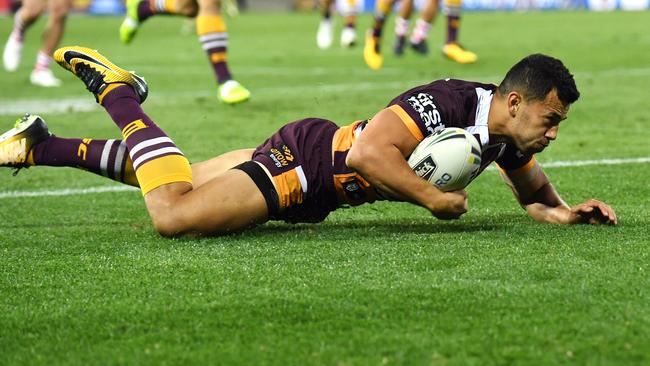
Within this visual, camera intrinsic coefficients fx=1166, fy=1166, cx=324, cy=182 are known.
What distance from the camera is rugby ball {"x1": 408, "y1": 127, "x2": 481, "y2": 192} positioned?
4.65 meters

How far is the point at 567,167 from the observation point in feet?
23.4

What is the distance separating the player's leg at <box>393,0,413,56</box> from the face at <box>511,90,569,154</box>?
1014 cm

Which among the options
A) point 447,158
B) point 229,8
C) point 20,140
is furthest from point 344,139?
point 229,8

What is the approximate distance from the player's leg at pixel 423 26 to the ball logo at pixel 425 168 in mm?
8948

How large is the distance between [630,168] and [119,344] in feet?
14.0

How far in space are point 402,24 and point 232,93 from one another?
A: 6.44m

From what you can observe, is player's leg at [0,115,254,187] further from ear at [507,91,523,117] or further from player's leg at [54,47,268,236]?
ear at [507,91,523,117]

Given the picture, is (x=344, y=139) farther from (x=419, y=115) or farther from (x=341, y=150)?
(x=419, y=115)

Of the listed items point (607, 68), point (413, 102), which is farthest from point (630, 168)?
point (607, 68)

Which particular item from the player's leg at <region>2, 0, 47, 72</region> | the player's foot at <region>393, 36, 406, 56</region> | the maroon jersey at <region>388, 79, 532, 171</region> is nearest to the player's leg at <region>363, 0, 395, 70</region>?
the player's foot at <region>393, 36, 406, 56</region>

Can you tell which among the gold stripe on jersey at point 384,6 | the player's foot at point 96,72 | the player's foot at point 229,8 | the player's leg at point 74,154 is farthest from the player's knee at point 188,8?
the player's foot at point 229,8

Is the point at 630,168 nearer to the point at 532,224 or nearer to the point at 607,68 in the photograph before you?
the point at 532,224

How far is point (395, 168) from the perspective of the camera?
4.69 metres

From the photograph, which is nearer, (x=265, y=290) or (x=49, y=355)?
(x=49, y=355)
